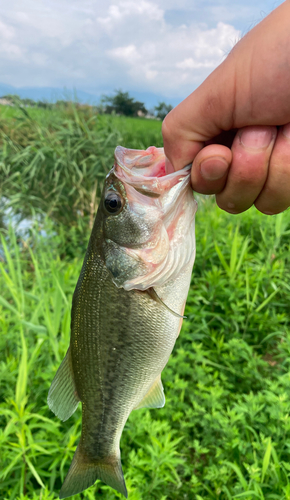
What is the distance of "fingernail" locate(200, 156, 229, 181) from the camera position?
122cm

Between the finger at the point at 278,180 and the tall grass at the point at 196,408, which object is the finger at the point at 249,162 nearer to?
the finger at the point at 278,180

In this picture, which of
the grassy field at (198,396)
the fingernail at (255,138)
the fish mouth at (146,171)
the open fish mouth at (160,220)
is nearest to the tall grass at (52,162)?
the grassy field at (198,396)

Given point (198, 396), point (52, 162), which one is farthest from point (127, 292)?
point (52, 162)

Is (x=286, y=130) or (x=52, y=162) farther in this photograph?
(x=52, y=162)

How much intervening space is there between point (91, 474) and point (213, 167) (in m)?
1.43

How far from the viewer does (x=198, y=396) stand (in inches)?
99.2

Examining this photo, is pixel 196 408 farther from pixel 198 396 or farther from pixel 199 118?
pixel 199 118

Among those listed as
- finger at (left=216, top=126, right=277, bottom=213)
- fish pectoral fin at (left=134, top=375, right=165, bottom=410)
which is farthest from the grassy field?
finger at (left=216, top=126, right=277, bottom=213)

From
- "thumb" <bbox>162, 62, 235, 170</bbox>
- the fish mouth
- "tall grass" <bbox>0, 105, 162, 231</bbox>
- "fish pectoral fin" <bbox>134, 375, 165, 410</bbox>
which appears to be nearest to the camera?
"thumb" <bbox>162, 62, 235, 170</bbox>

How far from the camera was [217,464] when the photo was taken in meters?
2.17

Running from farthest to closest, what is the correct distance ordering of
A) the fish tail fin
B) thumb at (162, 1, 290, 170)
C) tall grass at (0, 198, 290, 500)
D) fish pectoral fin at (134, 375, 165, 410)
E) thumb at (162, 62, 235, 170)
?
tall grass at (0, 198, 290, 500) < fish pectoral fin at (134, 375, 165, 410) < the fish tail fin < thumb at (162, 62, 235, 170) < thumb at (162, 1, 290, 170)

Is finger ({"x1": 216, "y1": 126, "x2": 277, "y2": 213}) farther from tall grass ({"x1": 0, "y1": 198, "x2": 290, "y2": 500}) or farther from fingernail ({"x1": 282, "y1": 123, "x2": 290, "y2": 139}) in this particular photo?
tall grass ({"x1": 0, "y1": 198, "x2": 290, "y2": 500})

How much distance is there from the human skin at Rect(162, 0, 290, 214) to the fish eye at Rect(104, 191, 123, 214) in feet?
0.88

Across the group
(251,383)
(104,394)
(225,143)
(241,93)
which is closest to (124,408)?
(104,394)
